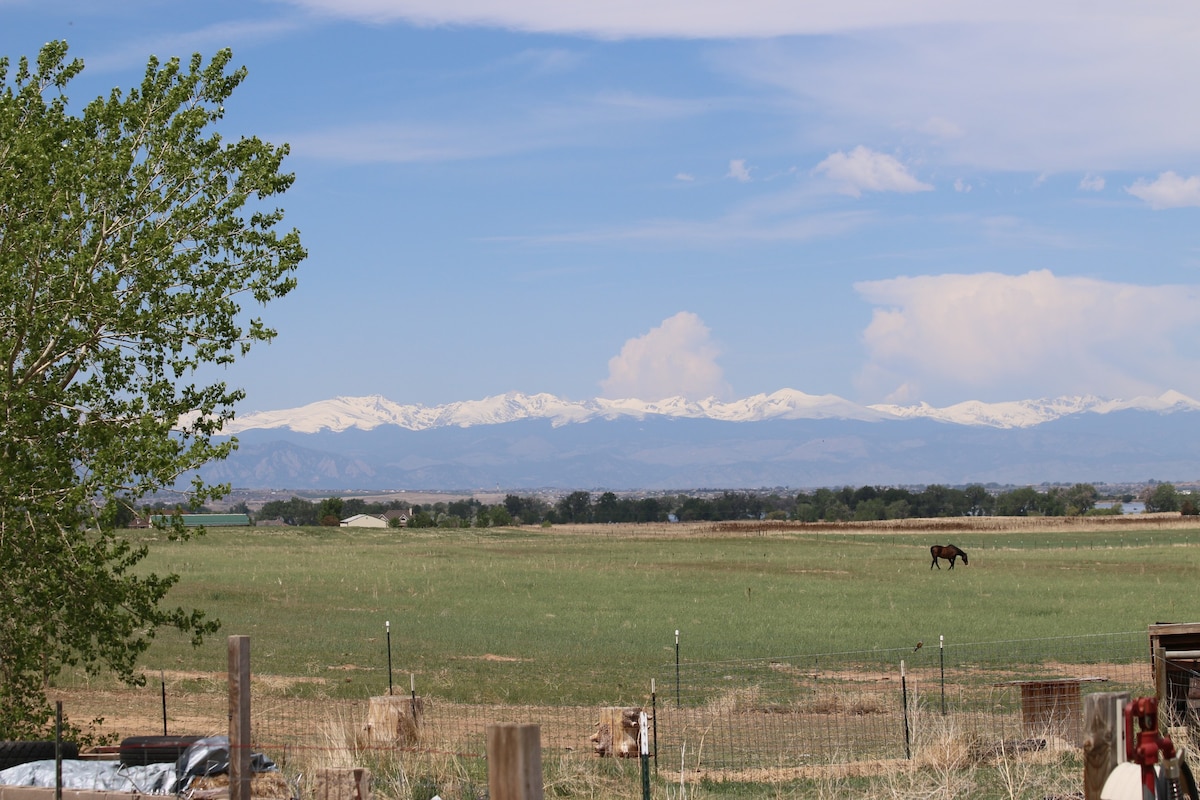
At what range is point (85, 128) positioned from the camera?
14758 mm

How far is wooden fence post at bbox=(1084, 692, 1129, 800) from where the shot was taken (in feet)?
21.9

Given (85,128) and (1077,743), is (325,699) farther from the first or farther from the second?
(1077,743)

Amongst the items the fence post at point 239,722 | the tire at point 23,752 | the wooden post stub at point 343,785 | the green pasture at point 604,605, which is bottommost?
the green pasture at point 604,605

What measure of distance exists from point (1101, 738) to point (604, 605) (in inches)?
1401

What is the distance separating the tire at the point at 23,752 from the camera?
11.2 metres

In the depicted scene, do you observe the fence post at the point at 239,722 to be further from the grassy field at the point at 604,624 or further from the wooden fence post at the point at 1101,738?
the wooden fence post at the point at 1101,738

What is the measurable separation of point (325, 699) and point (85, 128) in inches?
422

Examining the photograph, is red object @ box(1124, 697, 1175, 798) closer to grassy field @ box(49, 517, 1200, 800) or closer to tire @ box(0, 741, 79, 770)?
grassy field @ box(49, 517, 1200, 800)

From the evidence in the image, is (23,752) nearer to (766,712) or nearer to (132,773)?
(132,773)

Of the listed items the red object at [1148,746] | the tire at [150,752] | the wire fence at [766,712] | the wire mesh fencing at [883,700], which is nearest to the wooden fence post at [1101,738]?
the red object at [1148,746]

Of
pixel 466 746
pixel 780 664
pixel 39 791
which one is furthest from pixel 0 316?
pixel 780 664

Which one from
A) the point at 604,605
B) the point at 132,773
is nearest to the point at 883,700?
the point at 132,773

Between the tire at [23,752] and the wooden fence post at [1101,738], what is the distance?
28.6ft

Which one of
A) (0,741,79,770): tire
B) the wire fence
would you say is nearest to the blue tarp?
(0,741,79,770): tire
